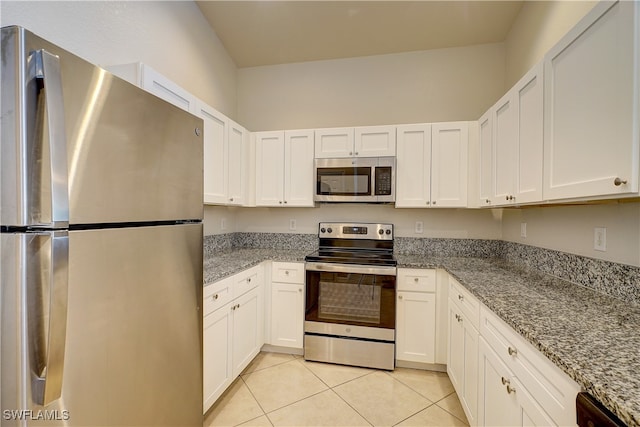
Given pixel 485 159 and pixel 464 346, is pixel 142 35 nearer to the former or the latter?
pixel 485 159

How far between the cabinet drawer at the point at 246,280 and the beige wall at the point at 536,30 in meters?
2.66

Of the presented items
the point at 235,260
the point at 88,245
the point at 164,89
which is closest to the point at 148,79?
the point at 164,89

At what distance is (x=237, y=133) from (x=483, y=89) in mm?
2435

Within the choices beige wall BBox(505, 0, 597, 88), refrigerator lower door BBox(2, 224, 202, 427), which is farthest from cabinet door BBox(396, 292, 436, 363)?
beige wall BBox(505, 0, 597, 88)

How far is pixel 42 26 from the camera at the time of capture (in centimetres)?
129

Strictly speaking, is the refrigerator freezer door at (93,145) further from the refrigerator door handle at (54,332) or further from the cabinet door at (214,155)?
the cabinet door at (214,155)

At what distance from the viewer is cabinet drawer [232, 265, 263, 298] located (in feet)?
6.71

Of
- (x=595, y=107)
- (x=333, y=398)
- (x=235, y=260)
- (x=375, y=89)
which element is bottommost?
(x=333, y=398)

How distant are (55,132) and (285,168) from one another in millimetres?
2142

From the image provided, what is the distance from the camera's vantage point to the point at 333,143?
2682mm

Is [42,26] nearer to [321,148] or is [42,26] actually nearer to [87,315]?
[87,315]

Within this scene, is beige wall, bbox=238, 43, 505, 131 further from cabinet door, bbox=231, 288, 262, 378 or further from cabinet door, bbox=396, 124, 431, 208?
cabinet door, bbox=231, 288, 262, 378

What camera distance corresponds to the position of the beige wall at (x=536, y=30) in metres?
1.69

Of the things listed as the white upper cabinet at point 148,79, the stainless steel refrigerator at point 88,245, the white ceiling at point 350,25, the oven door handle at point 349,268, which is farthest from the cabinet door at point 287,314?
the white ceiling at point 350,25
